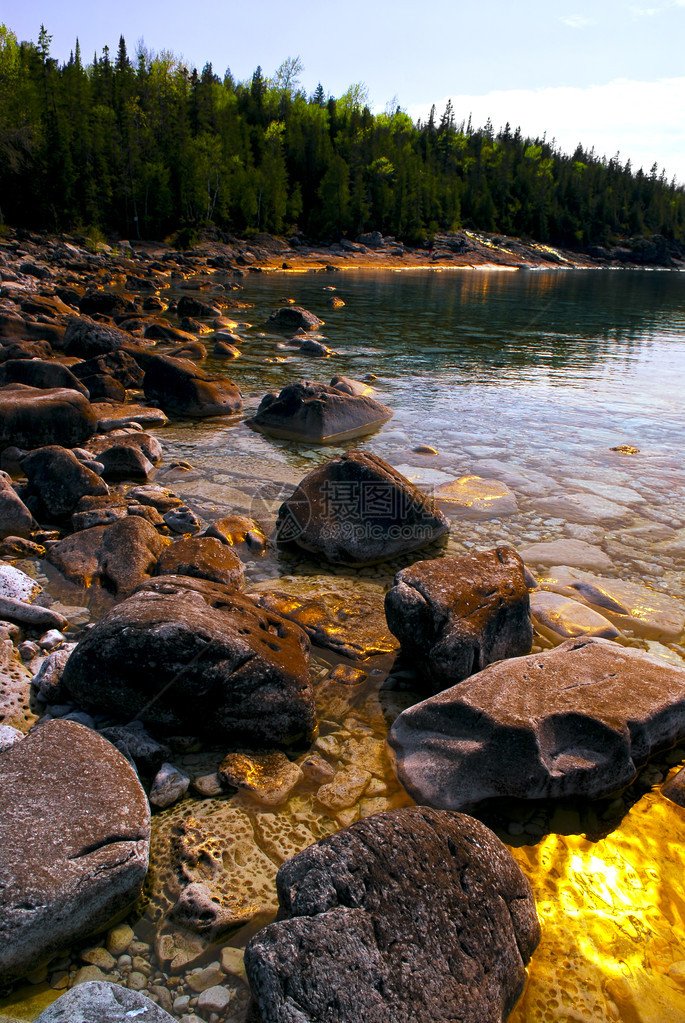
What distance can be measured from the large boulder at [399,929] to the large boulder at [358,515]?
10.0 ft

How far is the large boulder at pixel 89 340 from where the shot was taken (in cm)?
1302

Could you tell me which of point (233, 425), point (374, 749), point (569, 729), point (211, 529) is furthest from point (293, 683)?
point (233, 425)

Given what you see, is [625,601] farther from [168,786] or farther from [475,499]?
[168,786]

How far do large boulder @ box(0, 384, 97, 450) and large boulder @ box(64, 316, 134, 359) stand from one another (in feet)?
17.0

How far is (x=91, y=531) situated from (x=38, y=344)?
29.1ft

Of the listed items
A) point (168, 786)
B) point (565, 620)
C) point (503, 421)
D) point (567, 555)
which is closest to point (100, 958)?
point (168, 786)

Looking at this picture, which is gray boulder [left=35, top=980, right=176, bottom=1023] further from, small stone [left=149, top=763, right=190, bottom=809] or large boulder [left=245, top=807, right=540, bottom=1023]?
small stone [left=149, top=763, right=190, bottom=809]

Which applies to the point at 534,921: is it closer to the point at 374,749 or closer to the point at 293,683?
the point at 374,749

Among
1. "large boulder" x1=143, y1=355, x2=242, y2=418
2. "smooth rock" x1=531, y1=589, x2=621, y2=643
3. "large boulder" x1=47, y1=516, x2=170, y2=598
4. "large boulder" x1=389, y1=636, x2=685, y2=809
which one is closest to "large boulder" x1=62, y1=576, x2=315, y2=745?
"large boulder" x1=389, y1=636, x2=685, y2=809

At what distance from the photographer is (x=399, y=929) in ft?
6.62

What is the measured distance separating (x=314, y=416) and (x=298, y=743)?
6.14 m

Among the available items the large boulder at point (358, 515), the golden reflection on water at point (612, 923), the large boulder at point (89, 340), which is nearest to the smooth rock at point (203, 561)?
the large boulder at point (358, 515)

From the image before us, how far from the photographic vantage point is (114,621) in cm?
332

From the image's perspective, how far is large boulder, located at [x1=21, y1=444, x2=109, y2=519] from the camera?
232 inches
